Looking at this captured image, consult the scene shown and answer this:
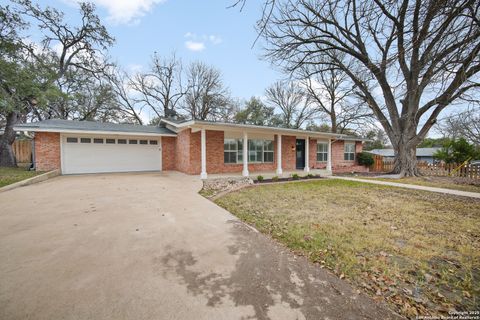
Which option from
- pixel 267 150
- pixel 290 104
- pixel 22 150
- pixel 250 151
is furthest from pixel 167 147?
pixel 290 104

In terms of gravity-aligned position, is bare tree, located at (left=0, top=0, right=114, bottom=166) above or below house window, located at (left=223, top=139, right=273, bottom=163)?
above

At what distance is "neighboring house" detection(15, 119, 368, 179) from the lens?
1014 centimetres

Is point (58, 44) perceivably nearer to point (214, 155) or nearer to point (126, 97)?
point (126, 97)

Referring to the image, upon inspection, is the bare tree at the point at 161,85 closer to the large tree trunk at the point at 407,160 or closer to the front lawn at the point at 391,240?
the front lawn at the point at 391,240

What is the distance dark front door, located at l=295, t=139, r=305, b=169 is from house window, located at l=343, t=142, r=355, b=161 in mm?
4751

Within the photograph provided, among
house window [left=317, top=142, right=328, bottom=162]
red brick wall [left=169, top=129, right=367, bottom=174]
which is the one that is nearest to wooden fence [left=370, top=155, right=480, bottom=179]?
house window [left=317, top=142, right=328, bottom=162]

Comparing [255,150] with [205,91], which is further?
[205,91]

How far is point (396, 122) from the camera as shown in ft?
41.2

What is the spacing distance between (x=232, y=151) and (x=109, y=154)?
23.7ft

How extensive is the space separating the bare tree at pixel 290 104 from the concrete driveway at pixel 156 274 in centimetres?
2539

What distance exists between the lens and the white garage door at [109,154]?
10.7 meters

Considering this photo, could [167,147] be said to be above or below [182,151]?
above

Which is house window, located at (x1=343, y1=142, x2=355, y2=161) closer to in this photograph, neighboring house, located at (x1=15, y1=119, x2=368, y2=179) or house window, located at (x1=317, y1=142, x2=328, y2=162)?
house window, located at (x1=317, y1=142, x2=328, y2=162)

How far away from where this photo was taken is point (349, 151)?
1677 centimetres
